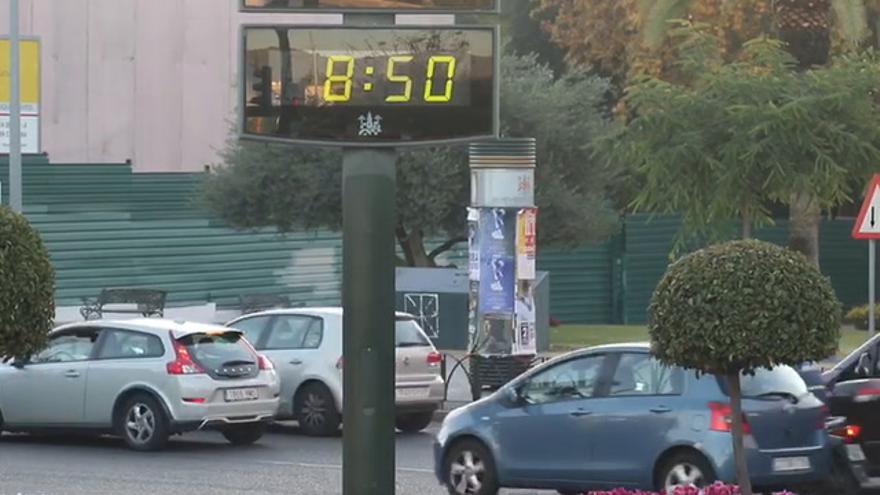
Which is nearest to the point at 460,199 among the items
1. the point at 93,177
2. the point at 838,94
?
the point at 93,177

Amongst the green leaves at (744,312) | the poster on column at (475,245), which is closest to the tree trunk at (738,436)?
the green leaves at (744,312)

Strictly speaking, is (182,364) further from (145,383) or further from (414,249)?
(414,249)

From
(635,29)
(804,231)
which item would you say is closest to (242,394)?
(804,231)

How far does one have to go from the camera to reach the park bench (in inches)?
1344

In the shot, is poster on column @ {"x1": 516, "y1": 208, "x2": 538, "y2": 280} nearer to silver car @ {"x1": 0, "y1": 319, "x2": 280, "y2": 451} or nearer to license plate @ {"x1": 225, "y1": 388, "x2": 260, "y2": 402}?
silver car @ {"x1": 0, "y1": 319, "x2": 280, "y2": 451}

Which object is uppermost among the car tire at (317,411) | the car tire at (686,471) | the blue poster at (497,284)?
the blue poster at (497,284)

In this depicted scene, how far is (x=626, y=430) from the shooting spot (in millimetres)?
15164

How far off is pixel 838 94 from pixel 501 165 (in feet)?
18.4

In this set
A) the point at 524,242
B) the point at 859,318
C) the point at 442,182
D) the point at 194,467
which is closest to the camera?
the point at 194,467

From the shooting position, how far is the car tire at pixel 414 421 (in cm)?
2269

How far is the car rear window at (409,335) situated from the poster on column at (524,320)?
2030mm

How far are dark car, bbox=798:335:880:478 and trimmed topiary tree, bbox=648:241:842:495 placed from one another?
4664 mm

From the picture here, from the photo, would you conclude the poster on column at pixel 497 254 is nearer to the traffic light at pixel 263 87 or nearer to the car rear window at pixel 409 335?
the car rear window at pixel 409 335

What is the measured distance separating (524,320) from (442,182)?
35.2 feet
